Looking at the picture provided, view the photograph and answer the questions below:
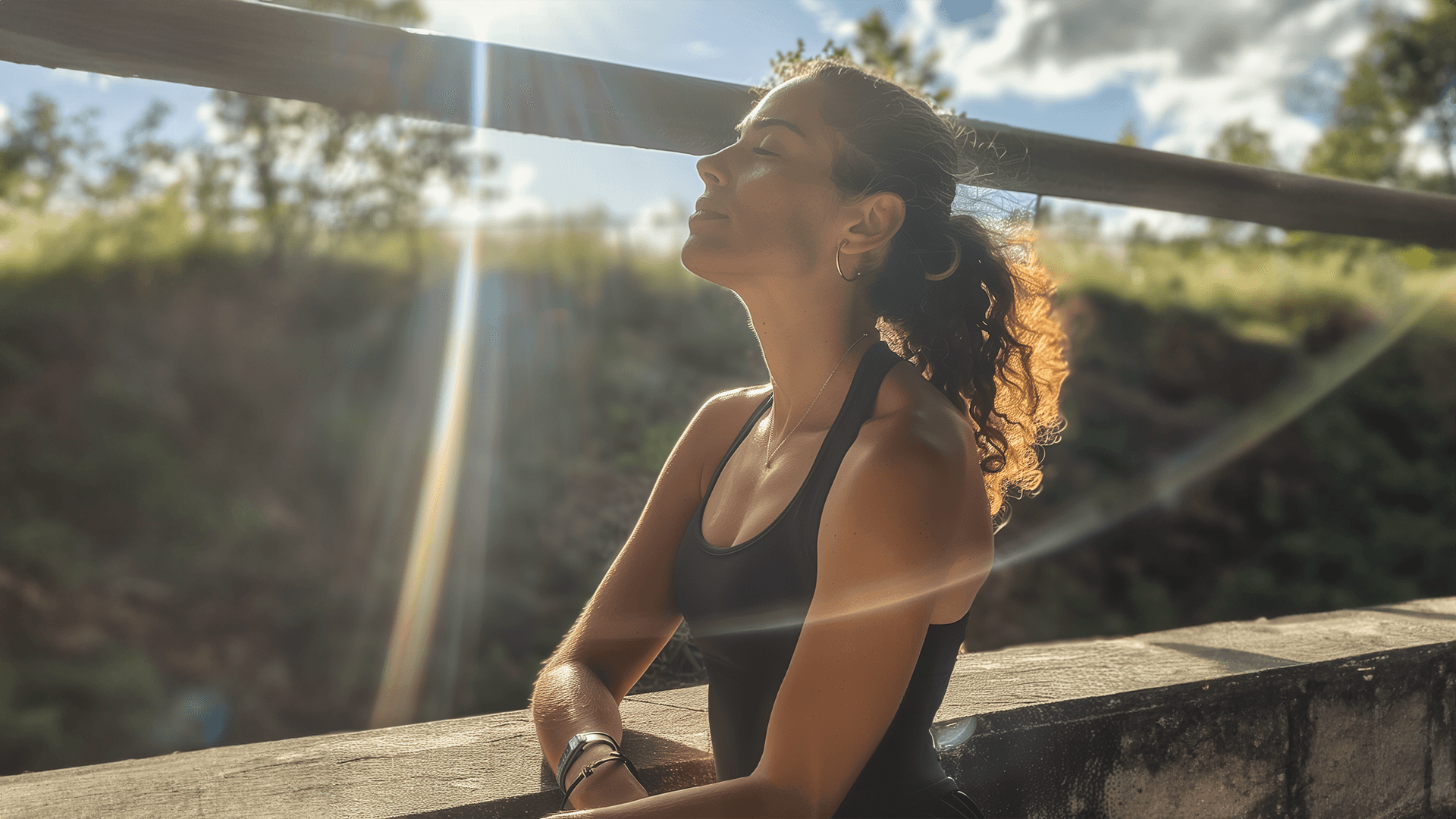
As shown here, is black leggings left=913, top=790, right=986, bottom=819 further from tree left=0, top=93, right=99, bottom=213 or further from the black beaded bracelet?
tree left=0, top=93, right=99, bottom=213

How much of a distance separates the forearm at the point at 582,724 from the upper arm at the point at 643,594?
0.04m

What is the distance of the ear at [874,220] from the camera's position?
144cm

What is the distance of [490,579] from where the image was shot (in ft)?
31.3

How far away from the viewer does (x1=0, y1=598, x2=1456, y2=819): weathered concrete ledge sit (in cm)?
151

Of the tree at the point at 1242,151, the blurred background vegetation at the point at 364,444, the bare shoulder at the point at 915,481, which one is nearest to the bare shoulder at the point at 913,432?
the bare shoulder at the point at 915,481

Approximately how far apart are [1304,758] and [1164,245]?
16.0m

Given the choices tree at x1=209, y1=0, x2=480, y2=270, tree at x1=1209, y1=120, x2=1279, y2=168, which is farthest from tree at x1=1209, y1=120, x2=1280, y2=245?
tree at x1=209, y1=0, x2=480, y2=270

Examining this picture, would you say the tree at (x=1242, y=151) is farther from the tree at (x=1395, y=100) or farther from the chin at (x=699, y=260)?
the chin at (x=699, y=260)

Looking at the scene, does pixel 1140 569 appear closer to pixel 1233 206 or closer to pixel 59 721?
pixel 1233 206

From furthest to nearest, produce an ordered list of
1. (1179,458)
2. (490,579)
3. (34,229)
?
(1179,458) < (34,229) < (490,579)

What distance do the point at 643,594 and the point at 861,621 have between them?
25.3 inches

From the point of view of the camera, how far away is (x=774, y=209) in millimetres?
1449

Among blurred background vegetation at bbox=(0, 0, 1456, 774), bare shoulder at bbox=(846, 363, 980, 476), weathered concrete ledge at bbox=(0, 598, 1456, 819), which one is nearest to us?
bare shoulder at bbox=(846, 363, 980, 476)

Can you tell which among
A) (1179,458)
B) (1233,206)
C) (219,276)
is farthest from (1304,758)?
(219,276)
